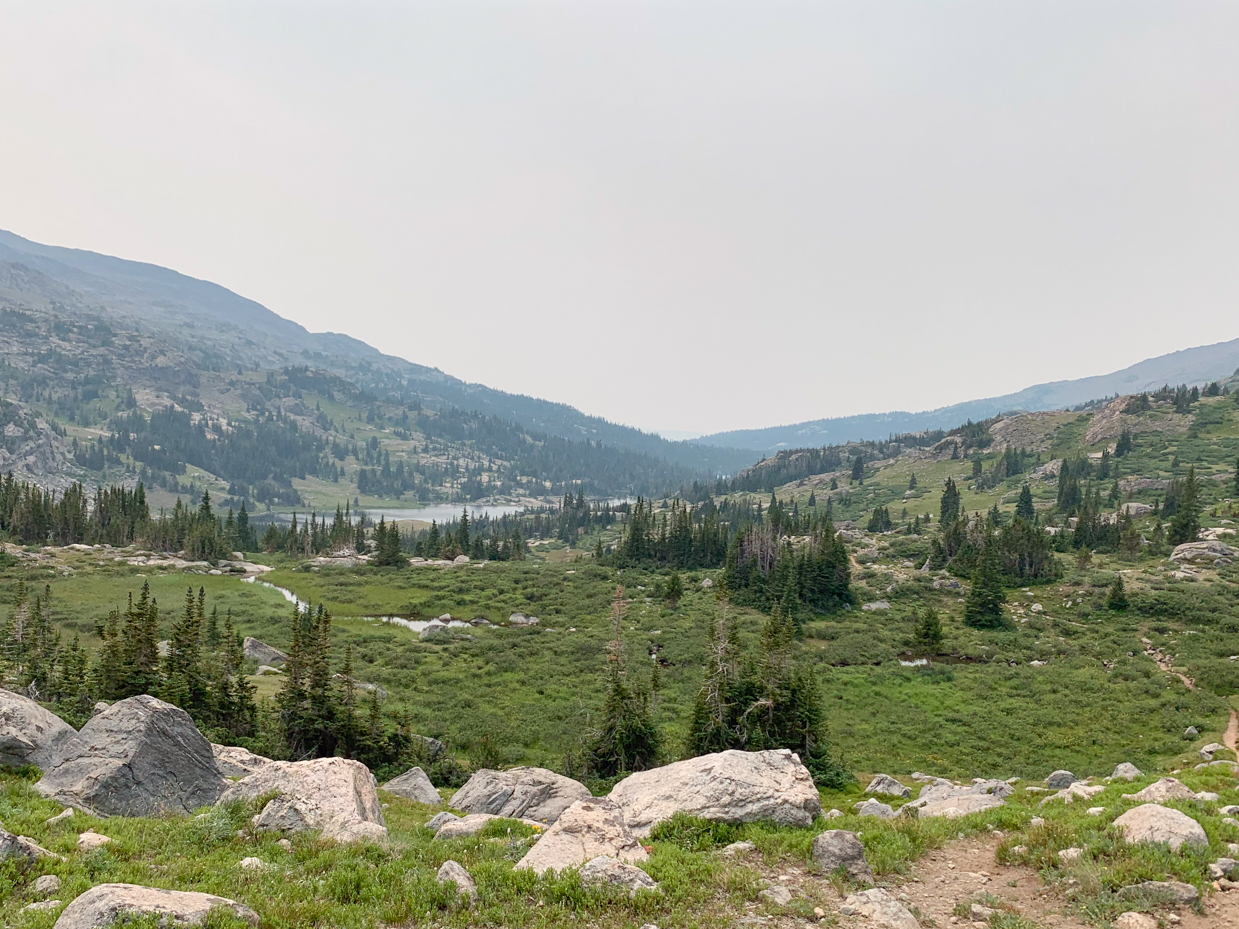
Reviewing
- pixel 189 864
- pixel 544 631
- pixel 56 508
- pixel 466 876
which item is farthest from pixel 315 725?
pixel 56 508

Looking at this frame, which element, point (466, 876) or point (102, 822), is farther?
point (102, 822)

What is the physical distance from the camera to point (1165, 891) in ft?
37.1

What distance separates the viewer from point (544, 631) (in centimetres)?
6825

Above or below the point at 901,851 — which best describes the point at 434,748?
below

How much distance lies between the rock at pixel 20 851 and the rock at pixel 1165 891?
2083 cm

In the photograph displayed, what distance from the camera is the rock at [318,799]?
14867 mm

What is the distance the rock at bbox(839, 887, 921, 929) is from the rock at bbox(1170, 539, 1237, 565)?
91964 millimetres

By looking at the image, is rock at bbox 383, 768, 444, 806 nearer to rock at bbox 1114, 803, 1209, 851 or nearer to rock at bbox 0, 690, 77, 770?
rock at bbox 0, 690, 77, 770

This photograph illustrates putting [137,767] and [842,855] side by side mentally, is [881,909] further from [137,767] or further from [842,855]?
[137,767]

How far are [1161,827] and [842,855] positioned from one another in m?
7.16

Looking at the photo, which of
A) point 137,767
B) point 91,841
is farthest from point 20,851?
point 137,767

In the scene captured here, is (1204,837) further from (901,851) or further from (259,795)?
(259,795)

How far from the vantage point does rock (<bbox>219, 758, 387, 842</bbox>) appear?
14867 mm

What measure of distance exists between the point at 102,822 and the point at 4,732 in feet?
28.4
